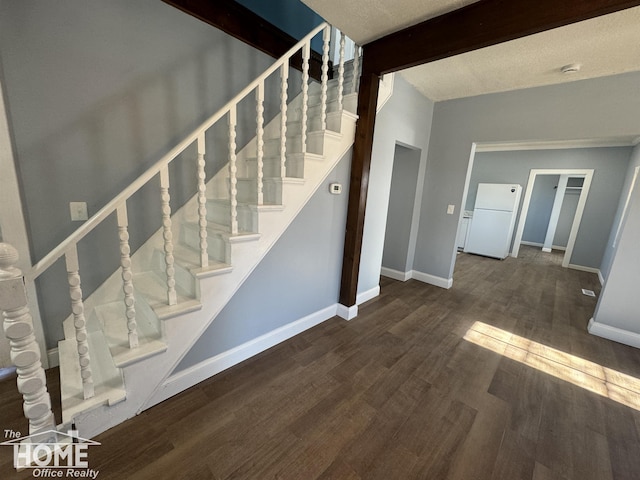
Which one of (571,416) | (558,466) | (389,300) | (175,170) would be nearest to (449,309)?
(389,300)

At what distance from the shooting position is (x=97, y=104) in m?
1.67

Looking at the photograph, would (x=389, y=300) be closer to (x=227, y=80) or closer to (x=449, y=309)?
(x=449, y=309)

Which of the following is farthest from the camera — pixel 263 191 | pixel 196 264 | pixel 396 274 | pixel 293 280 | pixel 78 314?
pixel 396 274

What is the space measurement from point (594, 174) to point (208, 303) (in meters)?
7.24

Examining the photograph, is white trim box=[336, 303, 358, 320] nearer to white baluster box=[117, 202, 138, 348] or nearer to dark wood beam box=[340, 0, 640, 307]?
dark wood beam box=[340, 0, 640, 307]

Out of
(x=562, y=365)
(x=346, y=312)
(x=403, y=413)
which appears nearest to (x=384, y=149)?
(x=346, y=312)

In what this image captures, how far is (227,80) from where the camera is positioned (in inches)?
89.4

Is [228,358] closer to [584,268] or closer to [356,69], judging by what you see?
[356,69]

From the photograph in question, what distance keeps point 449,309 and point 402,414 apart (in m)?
1.82

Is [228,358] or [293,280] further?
[293,280]

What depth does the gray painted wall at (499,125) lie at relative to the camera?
2.44m

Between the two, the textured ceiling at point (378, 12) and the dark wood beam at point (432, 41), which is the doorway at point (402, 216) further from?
the textured ceiling at point (378, 12)

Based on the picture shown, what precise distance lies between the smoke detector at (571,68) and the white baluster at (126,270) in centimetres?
367

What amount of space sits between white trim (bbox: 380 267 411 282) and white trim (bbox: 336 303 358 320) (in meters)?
1.47
